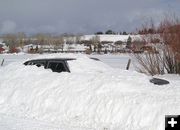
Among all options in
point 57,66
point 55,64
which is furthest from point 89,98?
point 55,64

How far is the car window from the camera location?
12130mm

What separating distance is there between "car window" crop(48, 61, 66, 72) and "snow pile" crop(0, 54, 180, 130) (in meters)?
0.23

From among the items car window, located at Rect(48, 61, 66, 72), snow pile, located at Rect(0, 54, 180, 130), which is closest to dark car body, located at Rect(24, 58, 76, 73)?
car window, located at Rect(48, 61, 66, 72)

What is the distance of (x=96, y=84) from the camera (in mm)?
10055

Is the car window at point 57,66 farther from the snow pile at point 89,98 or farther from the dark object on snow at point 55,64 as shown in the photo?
the snow pile at point 89,98

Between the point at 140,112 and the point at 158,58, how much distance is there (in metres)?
11.1

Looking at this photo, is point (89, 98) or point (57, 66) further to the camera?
point (57, 66)

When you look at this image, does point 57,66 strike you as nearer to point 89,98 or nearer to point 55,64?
point 55,64

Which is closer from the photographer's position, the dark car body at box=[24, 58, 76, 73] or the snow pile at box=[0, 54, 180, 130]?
the snow pile at box=[0, 54, 180, 130]

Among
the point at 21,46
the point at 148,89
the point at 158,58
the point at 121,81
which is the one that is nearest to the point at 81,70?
the point at 121,81

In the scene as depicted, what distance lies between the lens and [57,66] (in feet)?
40.3

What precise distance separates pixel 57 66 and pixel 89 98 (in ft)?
10.3

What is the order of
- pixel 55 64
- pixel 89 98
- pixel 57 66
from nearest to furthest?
pixel 89 98 → pixel 57 66 → pixel 55 64

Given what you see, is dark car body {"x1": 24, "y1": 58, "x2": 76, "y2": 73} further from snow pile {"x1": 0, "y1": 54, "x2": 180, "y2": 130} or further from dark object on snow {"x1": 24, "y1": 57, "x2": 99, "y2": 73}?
snow pile {"x1": 0, "y1": 54, "x2": 180, "y2": 130}
